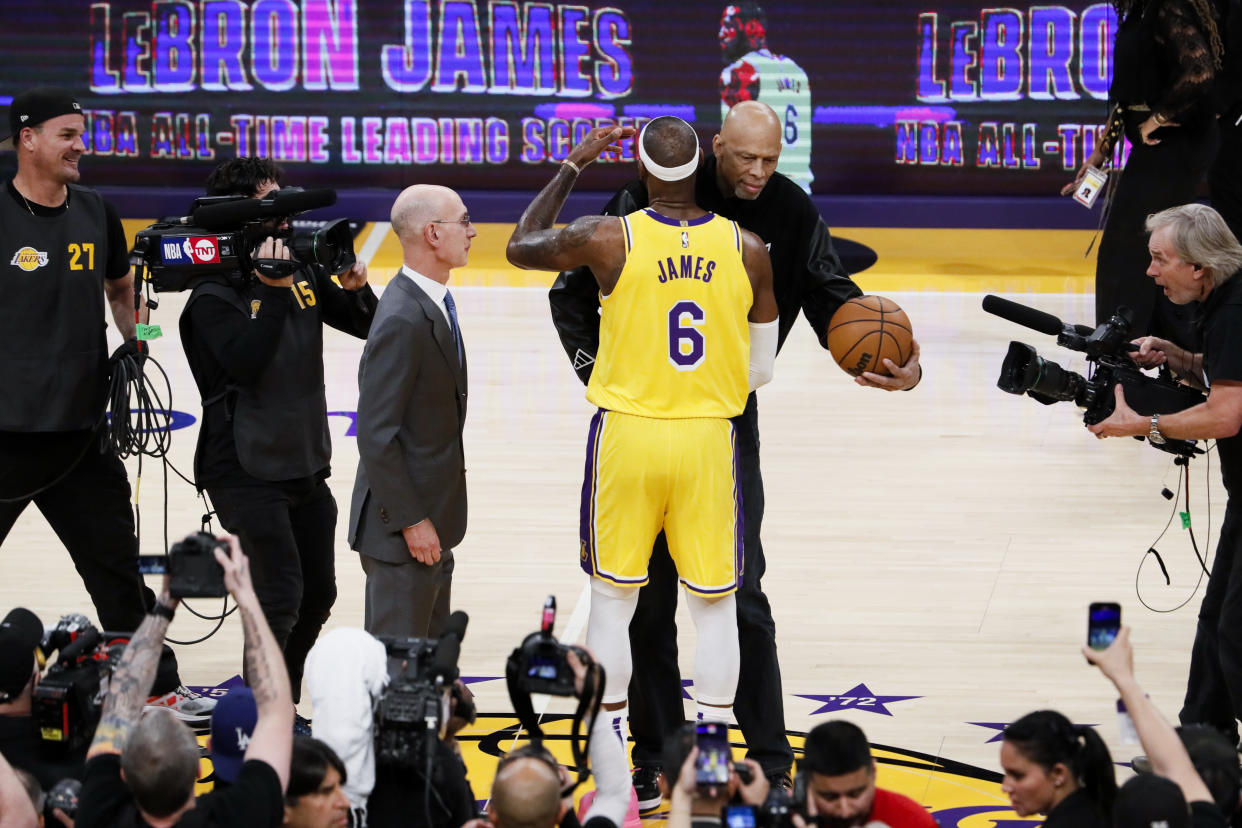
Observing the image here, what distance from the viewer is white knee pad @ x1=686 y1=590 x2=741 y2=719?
448 centimetres

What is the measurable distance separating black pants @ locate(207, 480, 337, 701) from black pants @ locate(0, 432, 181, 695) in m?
0.41

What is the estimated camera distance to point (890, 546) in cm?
724

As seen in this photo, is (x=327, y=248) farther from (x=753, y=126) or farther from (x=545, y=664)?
(x=545, y=664)

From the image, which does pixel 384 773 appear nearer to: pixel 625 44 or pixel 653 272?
pixel 653 272

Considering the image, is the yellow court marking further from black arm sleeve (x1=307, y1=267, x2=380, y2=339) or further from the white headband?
the white headband

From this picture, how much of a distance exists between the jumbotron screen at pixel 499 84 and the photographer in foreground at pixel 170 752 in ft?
39.0

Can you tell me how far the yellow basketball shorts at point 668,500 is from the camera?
445cm

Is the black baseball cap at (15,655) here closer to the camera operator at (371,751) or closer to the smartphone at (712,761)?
the camera operator at (371,751)

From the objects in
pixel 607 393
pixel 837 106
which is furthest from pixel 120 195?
pixel 607 393

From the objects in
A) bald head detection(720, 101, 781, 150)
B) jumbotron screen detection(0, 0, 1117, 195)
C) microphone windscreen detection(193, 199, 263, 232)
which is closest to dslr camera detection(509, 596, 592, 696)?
bald head detection(720, 101, 781, 150)

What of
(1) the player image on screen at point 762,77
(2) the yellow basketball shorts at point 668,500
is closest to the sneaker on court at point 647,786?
(2) the yellow basketball shorts at point 668,500

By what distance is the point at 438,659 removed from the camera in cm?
356

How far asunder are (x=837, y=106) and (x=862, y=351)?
10.6 meters

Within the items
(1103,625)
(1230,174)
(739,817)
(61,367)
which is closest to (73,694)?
(739,817)
